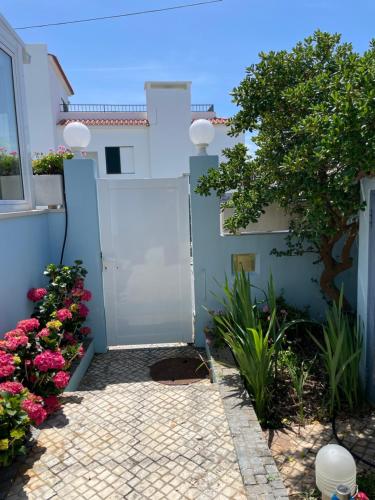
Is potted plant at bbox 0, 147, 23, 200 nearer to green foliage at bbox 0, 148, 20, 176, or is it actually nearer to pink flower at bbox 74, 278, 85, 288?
green foliage at bbox 0, 148, 20, 176

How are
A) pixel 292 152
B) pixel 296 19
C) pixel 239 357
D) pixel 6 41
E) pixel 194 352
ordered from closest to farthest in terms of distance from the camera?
pixel 292 152
pixel 239 357
pixel 6 41
pixel 194 352
pixel 296 19

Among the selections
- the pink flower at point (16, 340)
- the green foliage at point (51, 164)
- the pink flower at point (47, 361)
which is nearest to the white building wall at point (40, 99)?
the green foliage at point (51, 164)

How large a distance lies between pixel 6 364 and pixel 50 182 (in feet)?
9.18

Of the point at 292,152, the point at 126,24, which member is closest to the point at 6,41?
the point at 292,152

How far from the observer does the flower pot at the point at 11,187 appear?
407 cm

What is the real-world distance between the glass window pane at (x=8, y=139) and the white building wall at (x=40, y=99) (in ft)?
45.1

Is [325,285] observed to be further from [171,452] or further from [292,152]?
[171,452]

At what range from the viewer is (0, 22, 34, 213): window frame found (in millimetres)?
4195

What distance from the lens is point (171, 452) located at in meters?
2.66

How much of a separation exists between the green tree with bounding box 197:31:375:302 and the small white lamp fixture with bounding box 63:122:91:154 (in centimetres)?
185

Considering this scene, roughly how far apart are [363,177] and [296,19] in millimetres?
4323

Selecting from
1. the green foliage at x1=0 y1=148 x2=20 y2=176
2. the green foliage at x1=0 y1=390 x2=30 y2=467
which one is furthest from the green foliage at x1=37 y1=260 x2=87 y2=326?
the green foliage at x1=0 y1=390 x2=30 y2=467

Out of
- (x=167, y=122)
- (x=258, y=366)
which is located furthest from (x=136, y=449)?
(x=167, y=122)

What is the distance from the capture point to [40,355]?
3141mm
